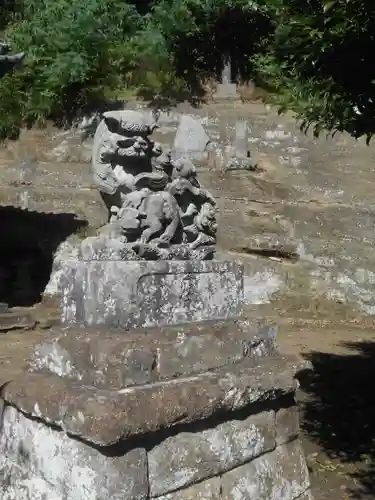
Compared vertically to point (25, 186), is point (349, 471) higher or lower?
lower

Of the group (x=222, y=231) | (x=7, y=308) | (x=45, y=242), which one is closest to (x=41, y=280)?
(x=45, y=242)

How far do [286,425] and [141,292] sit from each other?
54.7 inches

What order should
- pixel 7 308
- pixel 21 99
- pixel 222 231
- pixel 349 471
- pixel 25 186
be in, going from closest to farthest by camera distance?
pixel 349 471 < pixel 7 308 < pixel 222 231 < pixel 25 186 < pixel 21 99

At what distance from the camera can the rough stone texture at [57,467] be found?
3.23 metres

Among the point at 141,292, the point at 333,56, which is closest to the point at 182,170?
the point at 141,292

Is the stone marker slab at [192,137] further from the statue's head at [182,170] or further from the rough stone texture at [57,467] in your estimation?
the rough stone texture at [57,467]

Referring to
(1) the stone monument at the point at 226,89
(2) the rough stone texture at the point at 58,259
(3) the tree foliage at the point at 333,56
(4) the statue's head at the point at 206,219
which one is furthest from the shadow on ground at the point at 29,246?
(4) the statue's head at the point at 206,219

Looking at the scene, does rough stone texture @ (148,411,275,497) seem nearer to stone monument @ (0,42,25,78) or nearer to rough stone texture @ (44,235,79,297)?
stone monument @ (0,42,25,78)

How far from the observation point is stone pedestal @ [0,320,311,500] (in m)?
3.26

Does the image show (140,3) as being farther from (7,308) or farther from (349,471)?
(349,471)

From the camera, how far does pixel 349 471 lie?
5.16 m

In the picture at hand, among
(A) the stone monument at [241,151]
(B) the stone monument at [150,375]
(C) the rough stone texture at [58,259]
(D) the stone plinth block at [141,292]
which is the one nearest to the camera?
(B) the stone monument at [150,375]

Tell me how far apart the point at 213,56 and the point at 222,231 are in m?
4.89

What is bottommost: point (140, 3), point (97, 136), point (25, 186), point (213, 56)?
point (25, 186)
